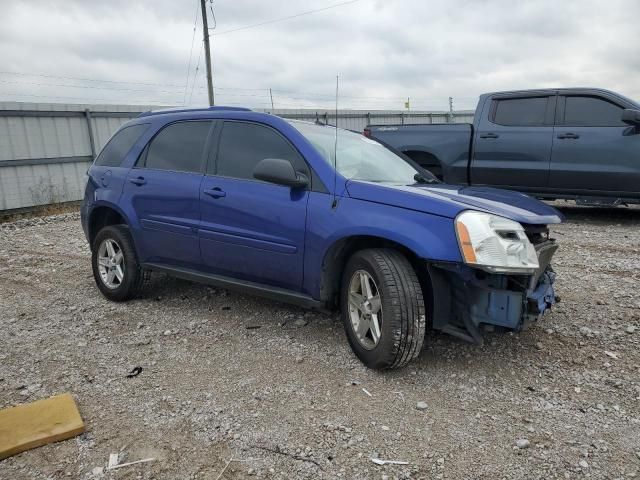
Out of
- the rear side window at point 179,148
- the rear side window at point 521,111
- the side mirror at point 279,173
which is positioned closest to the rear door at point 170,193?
the rear side window at point 179,148

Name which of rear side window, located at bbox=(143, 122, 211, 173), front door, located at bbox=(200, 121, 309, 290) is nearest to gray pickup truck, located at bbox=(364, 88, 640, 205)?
rear side window, located at bbox=(143, 122, 211, 173)

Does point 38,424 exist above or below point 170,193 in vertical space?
below

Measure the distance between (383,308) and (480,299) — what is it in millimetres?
572

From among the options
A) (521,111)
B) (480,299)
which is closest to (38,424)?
(480,299)

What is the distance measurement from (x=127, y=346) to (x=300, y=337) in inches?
50.5

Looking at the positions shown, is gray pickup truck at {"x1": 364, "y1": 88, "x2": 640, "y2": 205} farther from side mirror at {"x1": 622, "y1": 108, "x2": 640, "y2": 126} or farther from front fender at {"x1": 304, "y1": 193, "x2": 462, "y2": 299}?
front fender at {"x1": 304, "y1": 193, "x2": 462, "y2": 299}

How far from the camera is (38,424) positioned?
269 centimetres

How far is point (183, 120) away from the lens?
4445 millimetres

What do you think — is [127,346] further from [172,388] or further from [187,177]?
[187,177]

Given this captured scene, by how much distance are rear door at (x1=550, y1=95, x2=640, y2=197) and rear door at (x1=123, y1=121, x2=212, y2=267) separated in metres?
5.54

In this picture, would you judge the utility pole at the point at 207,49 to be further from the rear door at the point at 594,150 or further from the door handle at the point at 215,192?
the door handle at the point at 215,192

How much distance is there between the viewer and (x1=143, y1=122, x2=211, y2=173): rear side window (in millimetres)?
4238

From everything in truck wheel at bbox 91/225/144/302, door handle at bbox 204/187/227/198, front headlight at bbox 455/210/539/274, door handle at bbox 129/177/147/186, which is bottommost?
truck wheel at bbox 91/225/144/302

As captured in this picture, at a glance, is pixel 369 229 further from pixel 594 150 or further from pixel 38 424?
pixel 594 150
